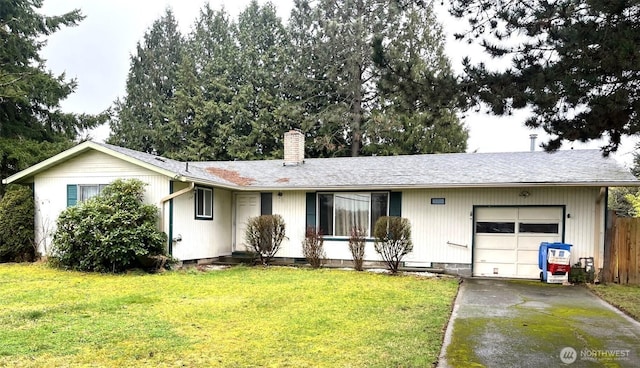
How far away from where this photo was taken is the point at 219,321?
5.66m

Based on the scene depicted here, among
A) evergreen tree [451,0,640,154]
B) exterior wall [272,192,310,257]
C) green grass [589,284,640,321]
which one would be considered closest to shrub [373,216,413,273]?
exterior wall [272,192,310,257]

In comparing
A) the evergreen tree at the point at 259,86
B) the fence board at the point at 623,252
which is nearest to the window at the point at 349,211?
the fence board at the point at 623,252

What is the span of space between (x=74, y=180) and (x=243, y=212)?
442 cm

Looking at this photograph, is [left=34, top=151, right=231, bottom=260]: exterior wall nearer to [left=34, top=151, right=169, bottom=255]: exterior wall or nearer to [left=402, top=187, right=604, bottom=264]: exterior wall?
[left=34, top=151, right=169, bottom=255]: exterior wall

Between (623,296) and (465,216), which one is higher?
(465,216)

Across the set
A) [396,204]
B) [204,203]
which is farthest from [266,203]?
[396,204]

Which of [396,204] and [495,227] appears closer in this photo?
[495,227]

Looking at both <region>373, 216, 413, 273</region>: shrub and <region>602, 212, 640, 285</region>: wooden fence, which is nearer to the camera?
<region>602, 212, 640, 285</region>: wooden fence

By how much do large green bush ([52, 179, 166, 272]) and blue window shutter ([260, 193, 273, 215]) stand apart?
3063mm

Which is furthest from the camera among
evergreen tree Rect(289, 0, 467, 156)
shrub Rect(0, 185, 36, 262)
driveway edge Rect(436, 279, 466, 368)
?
evergreen tree Rect(289, 0, 467, 156)

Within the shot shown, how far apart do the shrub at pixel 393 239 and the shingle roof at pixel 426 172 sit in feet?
3.33

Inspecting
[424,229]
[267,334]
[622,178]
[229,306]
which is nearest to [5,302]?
[229,306]

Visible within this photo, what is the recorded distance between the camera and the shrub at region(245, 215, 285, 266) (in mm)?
11797

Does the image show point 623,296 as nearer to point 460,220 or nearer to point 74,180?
point 460,220
